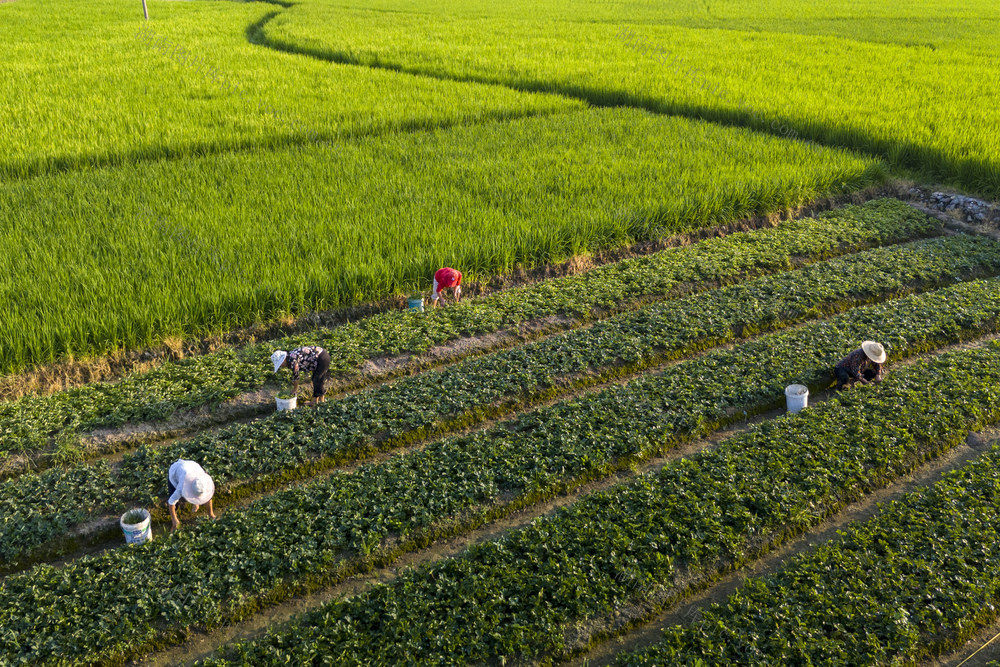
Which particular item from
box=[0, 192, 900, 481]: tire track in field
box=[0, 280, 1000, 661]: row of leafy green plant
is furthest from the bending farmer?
box=[0, 280, 1000, 661]: row of leafy green plant

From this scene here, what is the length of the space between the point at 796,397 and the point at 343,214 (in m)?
7.32

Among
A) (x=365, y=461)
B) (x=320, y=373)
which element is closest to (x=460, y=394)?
(x=365, y=461)

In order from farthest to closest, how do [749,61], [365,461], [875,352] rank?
[749,61] < [875,352] < [365,461]

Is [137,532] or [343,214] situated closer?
[137,532]

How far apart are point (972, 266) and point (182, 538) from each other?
11.4 meters

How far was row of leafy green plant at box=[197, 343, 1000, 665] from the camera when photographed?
517cm

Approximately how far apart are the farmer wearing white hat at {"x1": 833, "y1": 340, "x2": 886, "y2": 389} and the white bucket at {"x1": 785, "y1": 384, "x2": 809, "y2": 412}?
1.81ft

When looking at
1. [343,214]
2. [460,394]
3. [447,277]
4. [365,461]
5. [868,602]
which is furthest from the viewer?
[343,214]

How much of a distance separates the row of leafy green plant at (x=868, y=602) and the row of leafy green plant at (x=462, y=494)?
627 millimetres

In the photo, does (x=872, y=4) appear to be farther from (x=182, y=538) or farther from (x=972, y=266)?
(x=182, y=538)

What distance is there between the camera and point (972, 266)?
11234mm

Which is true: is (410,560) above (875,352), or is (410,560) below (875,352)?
below

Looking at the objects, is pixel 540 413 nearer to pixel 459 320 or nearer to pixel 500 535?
pixel 500 535

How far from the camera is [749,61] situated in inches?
962
